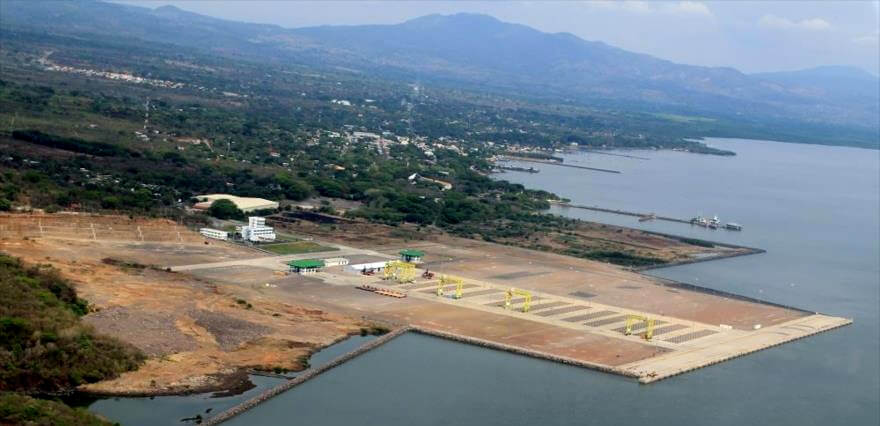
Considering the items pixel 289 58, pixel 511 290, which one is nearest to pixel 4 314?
pixel 511 290

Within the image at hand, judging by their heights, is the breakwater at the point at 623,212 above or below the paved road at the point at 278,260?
above

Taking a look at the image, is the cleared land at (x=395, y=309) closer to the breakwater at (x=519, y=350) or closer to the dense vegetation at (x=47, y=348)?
the breakwater at (x=519, y=350)

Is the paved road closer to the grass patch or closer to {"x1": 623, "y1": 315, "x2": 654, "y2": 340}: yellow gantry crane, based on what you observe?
the grass patch

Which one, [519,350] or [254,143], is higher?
[254,143]

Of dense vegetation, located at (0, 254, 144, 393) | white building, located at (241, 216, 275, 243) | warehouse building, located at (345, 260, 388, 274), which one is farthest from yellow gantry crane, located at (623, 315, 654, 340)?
white building, located at (241, 216, 275, 243)

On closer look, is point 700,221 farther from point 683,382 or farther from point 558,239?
point 683,382

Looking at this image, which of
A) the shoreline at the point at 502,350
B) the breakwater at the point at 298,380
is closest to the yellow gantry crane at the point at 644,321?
the shoreline at the point at 502,350

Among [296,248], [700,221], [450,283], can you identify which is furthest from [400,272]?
[700,221]

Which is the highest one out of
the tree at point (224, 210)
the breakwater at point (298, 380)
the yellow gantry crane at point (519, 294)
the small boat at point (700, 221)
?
the small boat at point (700, 221)
